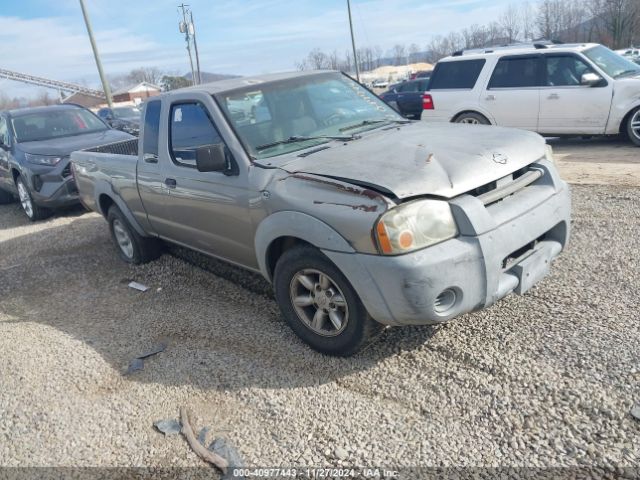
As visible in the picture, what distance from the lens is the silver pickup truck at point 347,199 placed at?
2.87 metres

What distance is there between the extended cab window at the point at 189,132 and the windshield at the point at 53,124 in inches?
226

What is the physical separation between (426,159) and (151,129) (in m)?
2.76

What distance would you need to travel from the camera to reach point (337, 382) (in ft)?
10.6

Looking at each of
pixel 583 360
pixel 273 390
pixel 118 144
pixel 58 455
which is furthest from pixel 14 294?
pixel 583 360

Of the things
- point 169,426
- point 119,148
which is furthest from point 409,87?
point 169,426

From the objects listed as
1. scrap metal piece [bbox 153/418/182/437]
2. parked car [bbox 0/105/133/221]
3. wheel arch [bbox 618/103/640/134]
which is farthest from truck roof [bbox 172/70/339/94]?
wheel arch [bbox 618/103/640/134]

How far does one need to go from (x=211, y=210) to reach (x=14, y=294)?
2836 millimetres

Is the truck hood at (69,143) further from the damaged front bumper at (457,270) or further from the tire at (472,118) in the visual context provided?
the damaged front bumper at (457,270)

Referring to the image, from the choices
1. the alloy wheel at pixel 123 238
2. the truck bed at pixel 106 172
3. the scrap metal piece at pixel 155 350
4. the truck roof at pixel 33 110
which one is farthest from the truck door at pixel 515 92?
the scrap metal piece at pixel 155 350

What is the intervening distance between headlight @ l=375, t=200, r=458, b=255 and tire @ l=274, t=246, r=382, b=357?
1.42ft

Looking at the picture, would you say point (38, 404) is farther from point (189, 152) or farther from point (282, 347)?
point (189, 152)

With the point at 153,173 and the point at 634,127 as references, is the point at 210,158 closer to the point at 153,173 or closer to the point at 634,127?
the point at 153,173

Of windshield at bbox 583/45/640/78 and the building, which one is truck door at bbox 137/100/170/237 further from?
the building

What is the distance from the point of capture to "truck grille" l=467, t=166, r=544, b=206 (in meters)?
3.12
